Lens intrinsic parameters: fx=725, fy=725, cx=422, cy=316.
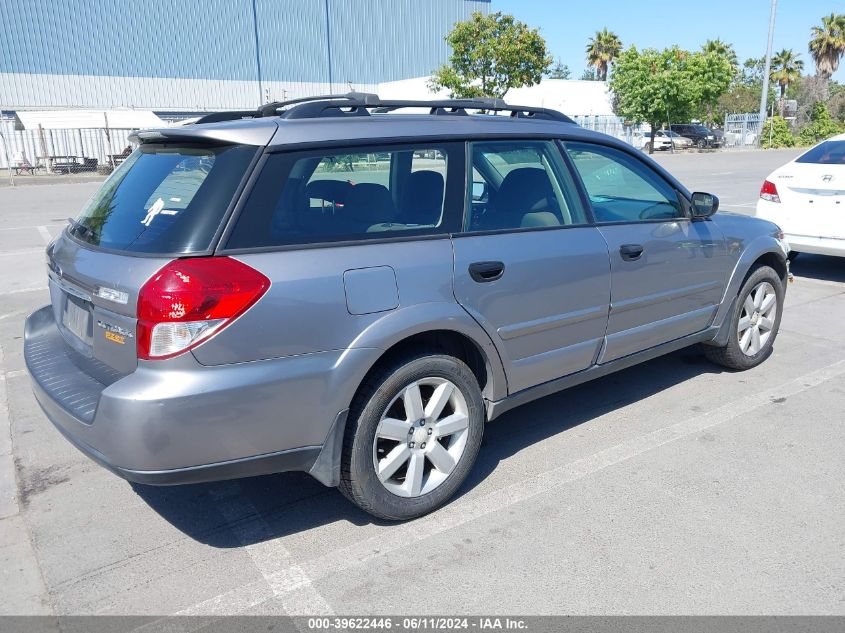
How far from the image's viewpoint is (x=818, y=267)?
9.08 m

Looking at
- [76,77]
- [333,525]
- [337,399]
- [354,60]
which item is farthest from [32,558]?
[354,60]

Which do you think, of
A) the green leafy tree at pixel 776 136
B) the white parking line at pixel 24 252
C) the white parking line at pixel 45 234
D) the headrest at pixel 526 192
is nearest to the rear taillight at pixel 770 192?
the headrest at pixel 526 192

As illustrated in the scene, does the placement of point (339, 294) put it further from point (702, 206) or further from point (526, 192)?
point (702, 206)

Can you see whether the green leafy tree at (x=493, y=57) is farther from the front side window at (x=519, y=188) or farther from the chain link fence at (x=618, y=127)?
the front side window at (x=519, y=188)

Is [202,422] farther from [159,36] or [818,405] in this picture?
[159,36]

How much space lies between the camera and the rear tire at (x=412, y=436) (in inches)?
121

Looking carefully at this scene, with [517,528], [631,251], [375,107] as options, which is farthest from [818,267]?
[375,107]

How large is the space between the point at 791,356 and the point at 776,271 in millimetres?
736

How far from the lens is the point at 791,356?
5.65m

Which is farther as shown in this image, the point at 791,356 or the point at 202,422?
the point at 791,356

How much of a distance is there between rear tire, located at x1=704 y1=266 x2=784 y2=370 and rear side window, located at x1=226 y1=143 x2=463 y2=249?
8.71 feet

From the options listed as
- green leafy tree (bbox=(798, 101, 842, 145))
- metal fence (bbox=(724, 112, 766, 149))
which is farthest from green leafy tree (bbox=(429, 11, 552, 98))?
green leafy tree (bbox=(798, 101, 842, 145))

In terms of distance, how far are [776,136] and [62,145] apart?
39399 mm

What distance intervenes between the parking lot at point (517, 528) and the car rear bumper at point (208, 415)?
0.12m
